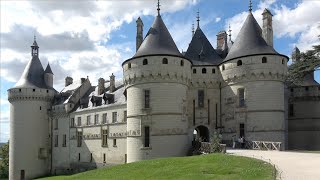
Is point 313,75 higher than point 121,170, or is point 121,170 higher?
point 313,75

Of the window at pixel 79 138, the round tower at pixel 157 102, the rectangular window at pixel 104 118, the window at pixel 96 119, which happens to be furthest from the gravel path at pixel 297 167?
the window at pixel 79 138

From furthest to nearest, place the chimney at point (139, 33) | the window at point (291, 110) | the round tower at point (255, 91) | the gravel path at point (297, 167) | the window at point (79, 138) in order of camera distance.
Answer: the window at point (79, 138), the window at point (291, 110), the chimney at point (139, 33), the round tower at point (255, 91), the gravel path at point (297, 167)

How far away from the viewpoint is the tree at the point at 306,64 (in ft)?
87.0

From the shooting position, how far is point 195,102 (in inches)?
1566

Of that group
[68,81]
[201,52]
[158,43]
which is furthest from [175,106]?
[68,81]

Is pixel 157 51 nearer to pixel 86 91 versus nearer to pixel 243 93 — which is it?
pixel 243 93

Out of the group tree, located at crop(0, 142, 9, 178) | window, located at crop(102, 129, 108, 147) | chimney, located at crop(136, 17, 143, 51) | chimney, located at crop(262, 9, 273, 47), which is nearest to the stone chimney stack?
chimney, located at crop(262, 9, 273, 47)

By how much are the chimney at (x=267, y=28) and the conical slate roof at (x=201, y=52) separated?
541 centimetres

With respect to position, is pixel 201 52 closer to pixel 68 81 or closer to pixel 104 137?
pixel 104 137

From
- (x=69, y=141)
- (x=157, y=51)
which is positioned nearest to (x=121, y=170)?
(x=157, y=51)

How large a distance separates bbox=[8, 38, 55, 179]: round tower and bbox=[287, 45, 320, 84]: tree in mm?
36761

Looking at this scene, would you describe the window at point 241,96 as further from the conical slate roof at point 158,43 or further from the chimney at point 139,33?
the chimney at point 139,33

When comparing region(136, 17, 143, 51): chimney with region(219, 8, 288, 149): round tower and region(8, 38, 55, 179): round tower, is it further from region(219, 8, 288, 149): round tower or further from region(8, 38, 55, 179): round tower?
region(8, 38, 55, 179): round tower

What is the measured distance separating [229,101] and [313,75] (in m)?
14.4
